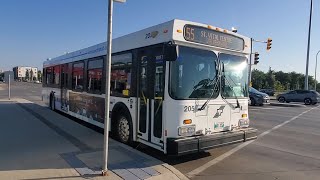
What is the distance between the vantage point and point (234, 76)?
27.5ft

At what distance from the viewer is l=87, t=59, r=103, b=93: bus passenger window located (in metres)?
10.8

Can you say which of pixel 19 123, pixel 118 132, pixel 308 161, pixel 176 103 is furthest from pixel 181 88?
pixel 19 123

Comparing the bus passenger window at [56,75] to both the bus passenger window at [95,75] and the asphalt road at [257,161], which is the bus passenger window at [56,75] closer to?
the bus passenger window at [95,75]

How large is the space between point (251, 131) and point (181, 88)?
2.48m

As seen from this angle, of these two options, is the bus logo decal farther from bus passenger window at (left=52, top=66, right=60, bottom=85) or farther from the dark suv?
the dark suv

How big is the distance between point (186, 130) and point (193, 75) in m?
1.19

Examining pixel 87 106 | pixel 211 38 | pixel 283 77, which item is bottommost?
pixel 87 106

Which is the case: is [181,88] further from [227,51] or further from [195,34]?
[227,51]

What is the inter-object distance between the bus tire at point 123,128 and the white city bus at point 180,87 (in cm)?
2

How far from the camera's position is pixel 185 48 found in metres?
7.29

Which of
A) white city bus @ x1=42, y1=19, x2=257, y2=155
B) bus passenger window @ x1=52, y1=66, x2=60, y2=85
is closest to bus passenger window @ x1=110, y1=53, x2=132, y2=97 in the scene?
white city bus @ x1=42, y1=19, x2=257, y2=155

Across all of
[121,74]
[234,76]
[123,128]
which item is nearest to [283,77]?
[234,76]

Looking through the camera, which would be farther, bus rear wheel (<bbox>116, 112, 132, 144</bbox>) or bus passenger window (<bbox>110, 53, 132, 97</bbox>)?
bus passenger window (<bbox>110, 53, 132, 97</bbox>)

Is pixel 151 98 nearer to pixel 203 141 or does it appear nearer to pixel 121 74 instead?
pixel 203 141
